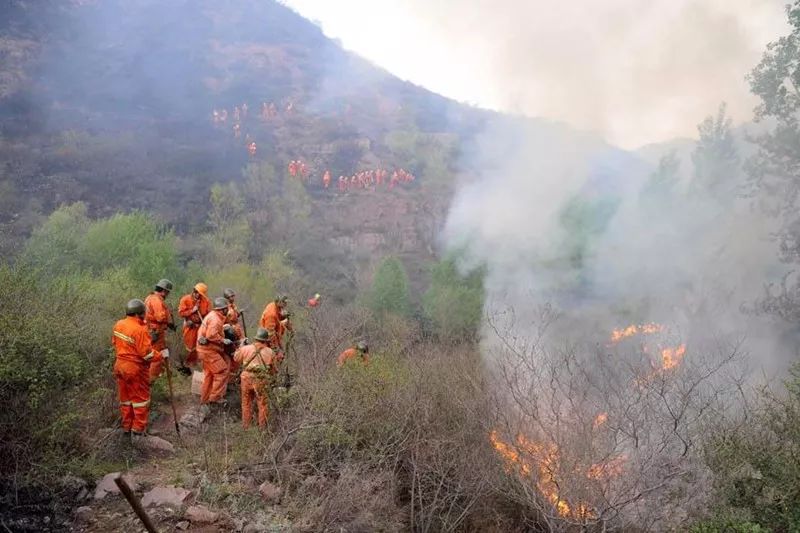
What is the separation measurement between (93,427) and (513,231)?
64.3ft

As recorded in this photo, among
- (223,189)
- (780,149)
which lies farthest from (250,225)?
(780,149)

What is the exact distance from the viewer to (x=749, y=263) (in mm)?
19109

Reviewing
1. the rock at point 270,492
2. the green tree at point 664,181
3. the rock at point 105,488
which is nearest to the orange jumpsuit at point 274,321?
the rock at point 270,492

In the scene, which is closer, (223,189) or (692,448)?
(692,448)

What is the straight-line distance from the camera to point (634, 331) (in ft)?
56.3

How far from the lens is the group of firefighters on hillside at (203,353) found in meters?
5.76

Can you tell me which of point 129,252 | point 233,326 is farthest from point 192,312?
point 129,252

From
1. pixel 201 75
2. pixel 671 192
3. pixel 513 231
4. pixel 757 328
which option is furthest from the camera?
pixel 201 75

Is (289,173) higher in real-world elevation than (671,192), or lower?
lower

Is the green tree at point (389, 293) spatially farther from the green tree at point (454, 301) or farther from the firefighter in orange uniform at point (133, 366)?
the firefighter in orange uniform at point (133, 366)

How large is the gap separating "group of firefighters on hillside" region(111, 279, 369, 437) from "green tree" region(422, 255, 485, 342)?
35.1ft

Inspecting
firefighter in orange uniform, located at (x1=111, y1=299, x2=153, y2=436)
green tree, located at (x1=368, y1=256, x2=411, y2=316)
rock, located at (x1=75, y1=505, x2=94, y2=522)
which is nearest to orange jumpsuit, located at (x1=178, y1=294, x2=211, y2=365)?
firefighter in orange uniform, located at (x1=111, y1=299, x2=153, y2=436)

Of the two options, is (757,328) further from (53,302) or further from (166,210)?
(166,210)

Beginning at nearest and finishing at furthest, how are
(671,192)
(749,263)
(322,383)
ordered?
(322,383)
(749,263)
(671,192)
